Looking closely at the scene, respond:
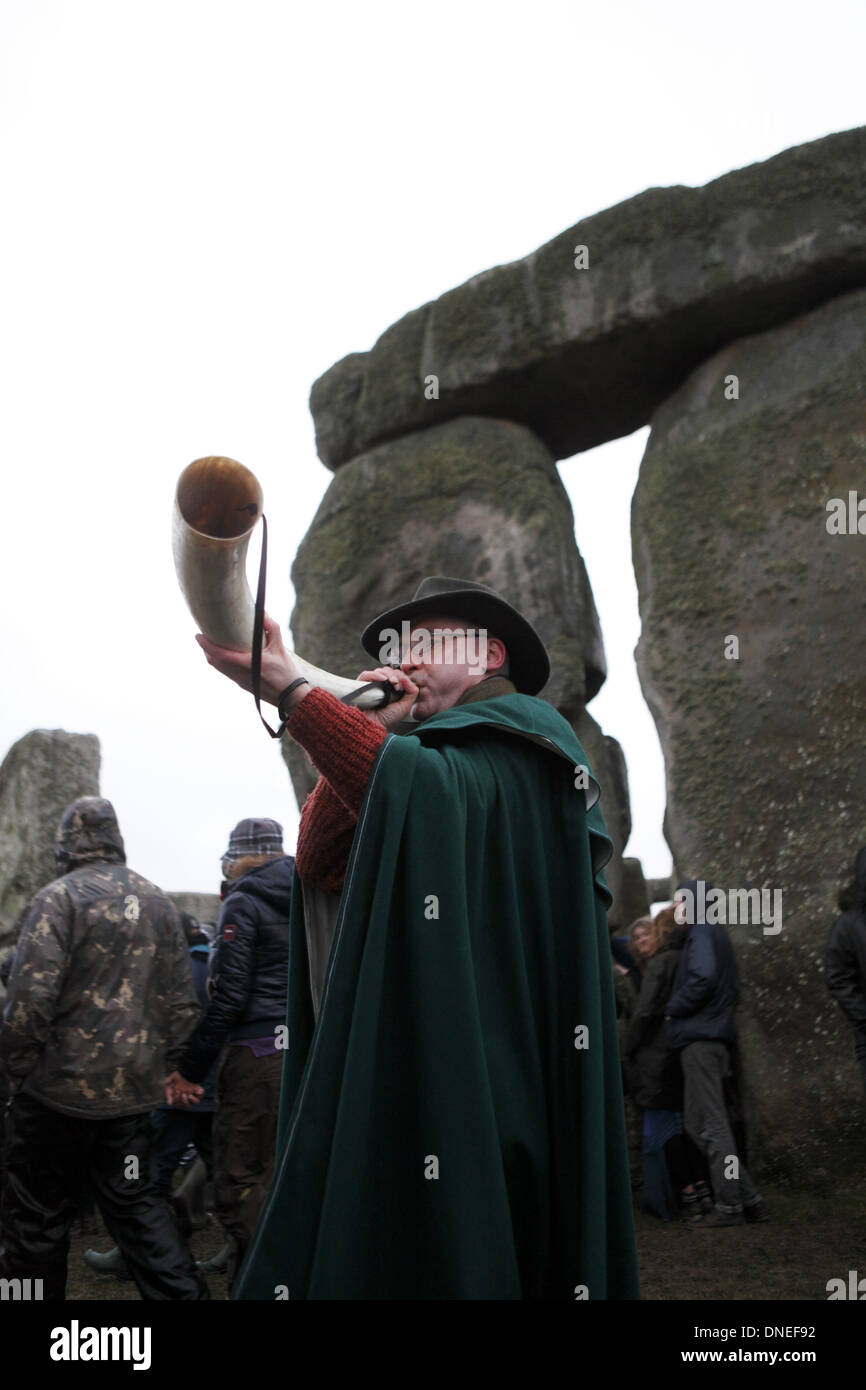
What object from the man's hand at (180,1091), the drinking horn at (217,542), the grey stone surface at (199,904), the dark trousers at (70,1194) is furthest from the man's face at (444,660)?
the grey stone surface at (199,904)

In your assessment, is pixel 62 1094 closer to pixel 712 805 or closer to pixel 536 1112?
pixel 536 1112

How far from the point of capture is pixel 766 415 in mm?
6832

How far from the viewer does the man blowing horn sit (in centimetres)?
194

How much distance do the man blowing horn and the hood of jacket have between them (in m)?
1.90

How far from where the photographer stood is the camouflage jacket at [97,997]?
3.75 metres

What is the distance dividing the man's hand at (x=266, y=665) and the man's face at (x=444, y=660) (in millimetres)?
392

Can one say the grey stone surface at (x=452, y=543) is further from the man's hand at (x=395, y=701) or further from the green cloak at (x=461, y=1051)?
the green cloak at (x=461, y=1051)

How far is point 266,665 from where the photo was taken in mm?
2205

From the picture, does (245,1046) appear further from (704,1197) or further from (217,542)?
(217,542)

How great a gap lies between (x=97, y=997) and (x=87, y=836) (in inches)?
22.3

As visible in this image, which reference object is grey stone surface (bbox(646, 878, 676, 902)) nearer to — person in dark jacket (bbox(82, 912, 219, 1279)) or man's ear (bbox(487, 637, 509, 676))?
person in dark jacket (bbox(82, 912, 219, 1279))

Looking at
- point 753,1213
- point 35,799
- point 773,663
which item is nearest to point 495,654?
point 753,1213
